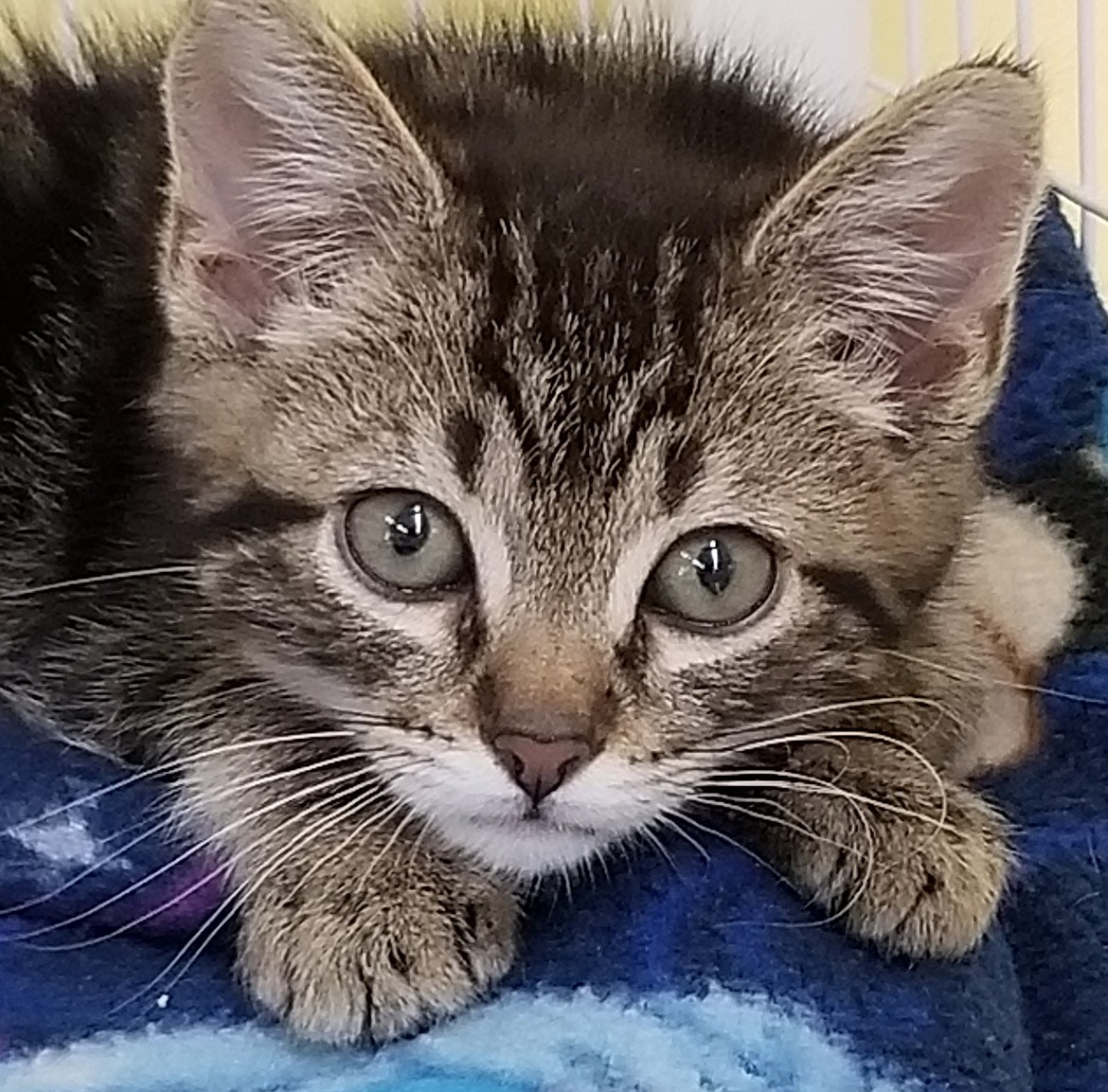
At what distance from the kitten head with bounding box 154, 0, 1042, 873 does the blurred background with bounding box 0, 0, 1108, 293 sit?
0.47 metres

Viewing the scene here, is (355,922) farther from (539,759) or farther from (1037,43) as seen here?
(1037,43)

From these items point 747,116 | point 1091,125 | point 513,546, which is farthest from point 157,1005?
point 1091,125

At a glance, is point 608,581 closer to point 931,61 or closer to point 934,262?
point 934,262

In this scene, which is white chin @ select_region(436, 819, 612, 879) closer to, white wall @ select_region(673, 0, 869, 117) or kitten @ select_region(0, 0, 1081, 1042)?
kitten @ select_region(0, 0, 1081, 1042)

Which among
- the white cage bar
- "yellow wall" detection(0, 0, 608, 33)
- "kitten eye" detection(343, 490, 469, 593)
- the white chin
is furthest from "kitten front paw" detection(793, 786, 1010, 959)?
"yellow wall" detection(0, 0, 608, 33)

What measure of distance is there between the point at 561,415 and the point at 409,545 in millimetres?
92

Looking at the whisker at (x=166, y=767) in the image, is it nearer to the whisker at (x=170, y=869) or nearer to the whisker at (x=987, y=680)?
the whisker at (x=170, y=869)

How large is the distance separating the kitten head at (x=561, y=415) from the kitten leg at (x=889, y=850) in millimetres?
32

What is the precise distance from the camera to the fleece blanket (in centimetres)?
91

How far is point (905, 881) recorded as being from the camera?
97 centimetres

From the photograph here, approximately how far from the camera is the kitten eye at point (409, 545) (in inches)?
36.1

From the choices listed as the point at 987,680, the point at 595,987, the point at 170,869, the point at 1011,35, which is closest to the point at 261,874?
the point at 170,869

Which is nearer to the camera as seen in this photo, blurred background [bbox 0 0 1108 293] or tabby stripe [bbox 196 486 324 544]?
tabby stripe [bbox 196 486 324 544]

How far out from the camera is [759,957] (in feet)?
3.09
